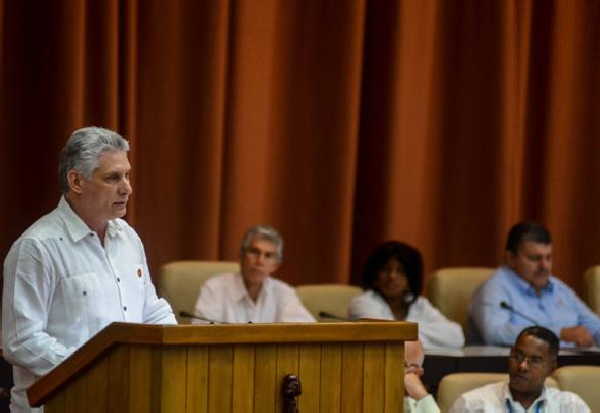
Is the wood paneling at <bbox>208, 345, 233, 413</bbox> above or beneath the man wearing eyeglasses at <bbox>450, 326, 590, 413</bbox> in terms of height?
above

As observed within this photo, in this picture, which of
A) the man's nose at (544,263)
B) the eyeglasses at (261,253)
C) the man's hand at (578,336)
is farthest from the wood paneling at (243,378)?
the man's nose at (544,263)

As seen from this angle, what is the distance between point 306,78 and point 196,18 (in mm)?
747

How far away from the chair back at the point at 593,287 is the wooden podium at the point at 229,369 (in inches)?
144

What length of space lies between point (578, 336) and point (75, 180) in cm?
340

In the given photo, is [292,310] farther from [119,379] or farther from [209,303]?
[119,379]

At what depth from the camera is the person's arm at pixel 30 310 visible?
3.11m

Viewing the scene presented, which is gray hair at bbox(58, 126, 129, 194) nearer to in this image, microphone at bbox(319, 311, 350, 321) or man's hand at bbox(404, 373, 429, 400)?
man's hand at bbox(404, 373, 429, 400)

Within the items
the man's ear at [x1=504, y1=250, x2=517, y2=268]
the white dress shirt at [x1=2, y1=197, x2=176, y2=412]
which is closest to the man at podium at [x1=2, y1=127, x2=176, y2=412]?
the white dress shirt at [x1=2, y1=197, x2=176, y2=412]

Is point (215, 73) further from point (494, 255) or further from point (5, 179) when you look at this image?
point (494, 255)

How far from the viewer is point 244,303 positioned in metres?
5.87

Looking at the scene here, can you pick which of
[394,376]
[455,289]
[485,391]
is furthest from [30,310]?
[455,289]

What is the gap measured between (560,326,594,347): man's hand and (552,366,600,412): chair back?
124 cm

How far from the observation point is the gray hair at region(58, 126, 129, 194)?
321 centimetres

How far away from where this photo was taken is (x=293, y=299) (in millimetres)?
5887
